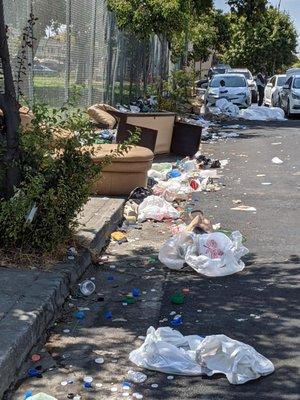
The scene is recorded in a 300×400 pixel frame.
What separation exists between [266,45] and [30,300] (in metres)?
59.9

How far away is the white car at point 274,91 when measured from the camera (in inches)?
1100

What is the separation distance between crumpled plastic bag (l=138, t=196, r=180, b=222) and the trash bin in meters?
Answer: 5.06

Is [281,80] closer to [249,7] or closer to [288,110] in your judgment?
[288,110]

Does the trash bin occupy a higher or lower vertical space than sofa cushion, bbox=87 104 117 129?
lower

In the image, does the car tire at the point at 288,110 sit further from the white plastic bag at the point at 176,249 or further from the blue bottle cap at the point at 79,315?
the blue bottle cap at the point at 79,315

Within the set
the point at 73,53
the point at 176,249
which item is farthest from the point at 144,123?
the point at 176,249

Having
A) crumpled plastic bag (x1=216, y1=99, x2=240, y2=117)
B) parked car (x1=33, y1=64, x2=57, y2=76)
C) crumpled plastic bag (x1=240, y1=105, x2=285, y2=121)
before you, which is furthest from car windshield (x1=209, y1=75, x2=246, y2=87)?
parked car (x1=33, y1=64, x2=57, y2=76)

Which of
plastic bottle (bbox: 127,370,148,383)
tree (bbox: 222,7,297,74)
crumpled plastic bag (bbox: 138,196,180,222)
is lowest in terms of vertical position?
tree (bbox: 222,7,297,74)

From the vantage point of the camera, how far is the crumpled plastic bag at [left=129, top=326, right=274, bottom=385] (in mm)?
3852

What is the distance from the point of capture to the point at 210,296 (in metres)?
5.25

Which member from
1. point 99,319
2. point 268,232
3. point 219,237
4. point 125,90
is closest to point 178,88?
point 125,90

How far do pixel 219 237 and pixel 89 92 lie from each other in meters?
9.53

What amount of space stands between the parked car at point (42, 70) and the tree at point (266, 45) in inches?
1976

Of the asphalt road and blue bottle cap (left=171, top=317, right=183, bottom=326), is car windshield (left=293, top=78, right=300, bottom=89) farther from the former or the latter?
blue bottle cap (left=171, top=317, right=183, bottom=326)
